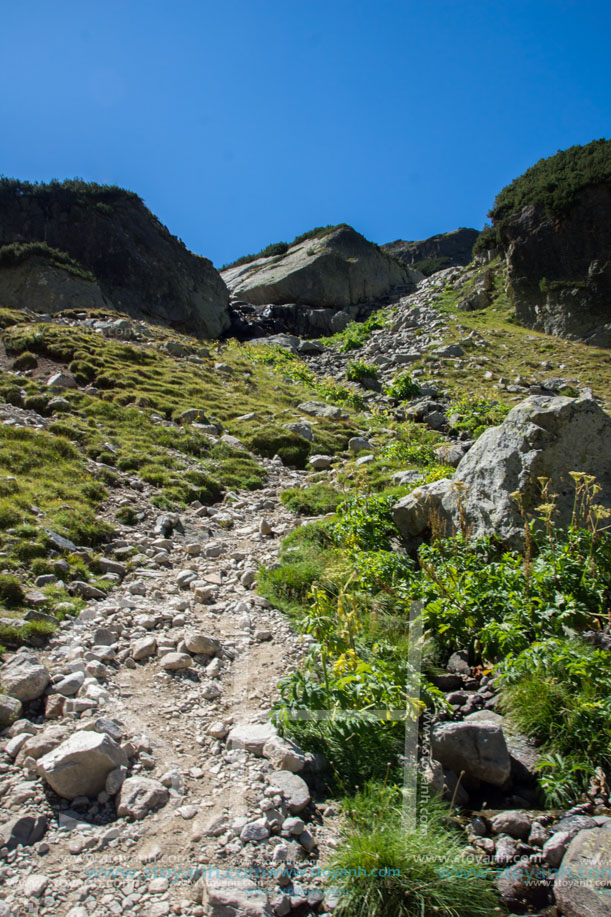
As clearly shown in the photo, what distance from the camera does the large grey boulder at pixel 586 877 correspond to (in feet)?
8.65

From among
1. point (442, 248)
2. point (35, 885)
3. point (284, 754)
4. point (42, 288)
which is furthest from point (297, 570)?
point (442, 248)

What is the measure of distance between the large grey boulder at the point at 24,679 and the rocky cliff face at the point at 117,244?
31.0 metres

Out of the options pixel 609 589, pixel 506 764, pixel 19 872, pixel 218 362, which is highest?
pixel 218 362

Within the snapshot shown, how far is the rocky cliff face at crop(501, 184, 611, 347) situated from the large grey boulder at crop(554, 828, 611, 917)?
28.6m

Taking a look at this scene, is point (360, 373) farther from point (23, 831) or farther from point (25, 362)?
point (23, 831)

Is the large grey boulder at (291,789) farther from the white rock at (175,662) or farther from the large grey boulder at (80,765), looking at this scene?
the white rock at (175,662)

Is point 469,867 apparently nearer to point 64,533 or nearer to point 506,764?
point 506,764

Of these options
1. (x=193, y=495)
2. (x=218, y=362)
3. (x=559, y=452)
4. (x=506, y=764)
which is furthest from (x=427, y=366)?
(x=506, y=764)

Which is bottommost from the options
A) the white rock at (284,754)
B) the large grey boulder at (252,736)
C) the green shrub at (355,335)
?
the white rock at (284,754)

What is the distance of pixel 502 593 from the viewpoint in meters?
5.02

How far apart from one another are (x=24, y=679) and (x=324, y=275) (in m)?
44.9

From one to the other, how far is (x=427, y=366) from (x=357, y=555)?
19.1 meters

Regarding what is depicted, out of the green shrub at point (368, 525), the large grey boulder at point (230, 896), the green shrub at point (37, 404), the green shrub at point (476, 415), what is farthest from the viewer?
the green shrub at point (476, 415)

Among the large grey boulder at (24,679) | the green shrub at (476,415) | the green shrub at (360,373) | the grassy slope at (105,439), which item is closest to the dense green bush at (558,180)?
the green shrub at (360,373)
